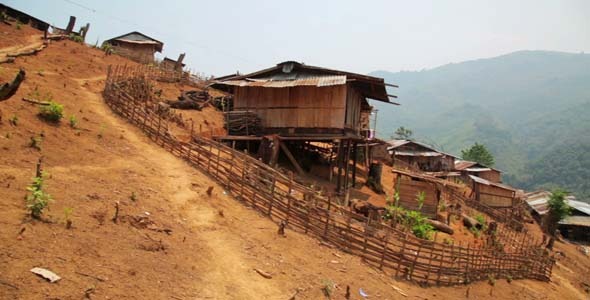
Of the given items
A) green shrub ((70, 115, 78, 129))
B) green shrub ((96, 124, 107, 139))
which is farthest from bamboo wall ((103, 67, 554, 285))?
green shrub ((70, 115, 78, 129))

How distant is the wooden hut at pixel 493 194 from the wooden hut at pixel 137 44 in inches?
1088

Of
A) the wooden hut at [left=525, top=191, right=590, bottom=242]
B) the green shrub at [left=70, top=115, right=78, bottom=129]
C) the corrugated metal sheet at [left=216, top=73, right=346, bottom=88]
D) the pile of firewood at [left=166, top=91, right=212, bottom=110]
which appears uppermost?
the corrugated metal sheet at [left=216, top=73, right=346, bottom=88]

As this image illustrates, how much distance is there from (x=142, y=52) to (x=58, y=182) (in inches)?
1103

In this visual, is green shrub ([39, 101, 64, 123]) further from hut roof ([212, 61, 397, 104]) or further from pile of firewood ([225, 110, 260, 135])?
hut roof ([212, 61, 397, 104])

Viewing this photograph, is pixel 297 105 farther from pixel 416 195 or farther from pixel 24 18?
pixel 24 18

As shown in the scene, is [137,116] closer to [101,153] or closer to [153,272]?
[101,153]

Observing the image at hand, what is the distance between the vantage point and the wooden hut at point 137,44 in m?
32.5

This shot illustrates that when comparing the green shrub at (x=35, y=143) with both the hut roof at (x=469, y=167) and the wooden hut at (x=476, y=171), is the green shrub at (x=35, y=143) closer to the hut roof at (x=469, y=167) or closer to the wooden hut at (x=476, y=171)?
the wooden hut at (x=476, y=171)

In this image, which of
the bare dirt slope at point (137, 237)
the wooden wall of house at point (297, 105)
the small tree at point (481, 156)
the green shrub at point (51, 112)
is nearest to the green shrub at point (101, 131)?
the bare dirt slope at point (137, 237)

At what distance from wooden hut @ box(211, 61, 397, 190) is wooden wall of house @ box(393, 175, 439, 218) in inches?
112

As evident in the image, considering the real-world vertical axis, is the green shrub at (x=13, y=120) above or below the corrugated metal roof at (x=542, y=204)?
above

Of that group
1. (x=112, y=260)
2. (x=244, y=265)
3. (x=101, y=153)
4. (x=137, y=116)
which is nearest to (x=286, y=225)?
(x=244, y=265)

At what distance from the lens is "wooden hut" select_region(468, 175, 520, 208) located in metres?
30.8

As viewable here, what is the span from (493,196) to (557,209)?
4564 millimetres
